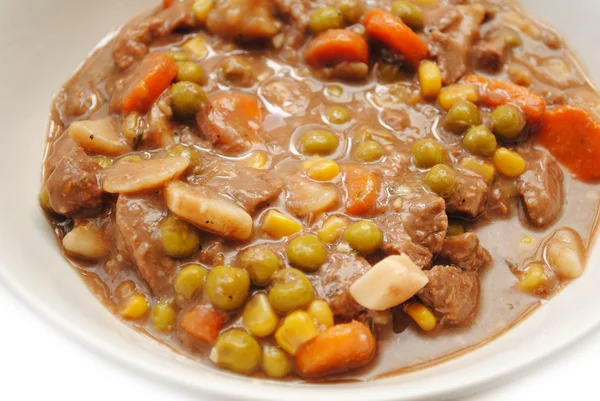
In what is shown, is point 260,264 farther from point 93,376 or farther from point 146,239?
point 93,376

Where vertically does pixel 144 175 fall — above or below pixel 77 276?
above

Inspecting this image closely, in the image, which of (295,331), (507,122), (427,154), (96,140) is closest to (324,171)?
(427,154)

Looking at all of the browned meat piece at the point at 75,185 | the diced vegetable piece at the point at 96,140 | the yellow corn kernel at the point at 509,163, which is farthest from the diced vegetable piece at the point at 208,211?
the yellow corn kernel at the point at 509,163

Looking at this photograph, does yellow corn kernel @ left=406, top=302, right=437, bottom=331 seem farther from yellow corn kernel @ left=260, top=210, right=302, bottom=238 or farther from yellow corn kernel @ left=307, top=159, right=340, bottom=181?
yellow corn kernel @ left=307, top=159, right=340, bottom=181

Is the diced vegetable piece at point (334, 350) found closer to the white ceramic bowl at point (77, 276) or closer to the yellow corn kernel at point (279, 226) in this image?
the white ceramic bowl at point (77, 276)

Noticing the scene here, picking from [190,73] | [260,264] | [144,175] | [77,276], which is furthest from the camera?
[190,73]

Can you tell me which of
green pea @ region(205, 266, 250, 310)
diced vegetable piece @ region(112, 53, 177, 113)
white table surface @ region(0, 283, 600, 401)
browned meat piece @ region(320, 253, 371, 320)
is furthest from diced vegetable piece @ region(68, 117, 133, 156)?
browned meat piece @ region(320, 253, 371, 320)

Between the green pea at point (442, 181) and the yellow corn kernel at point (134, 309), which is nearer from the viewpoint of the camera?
the yellow corn kernel at point (134, 309)
